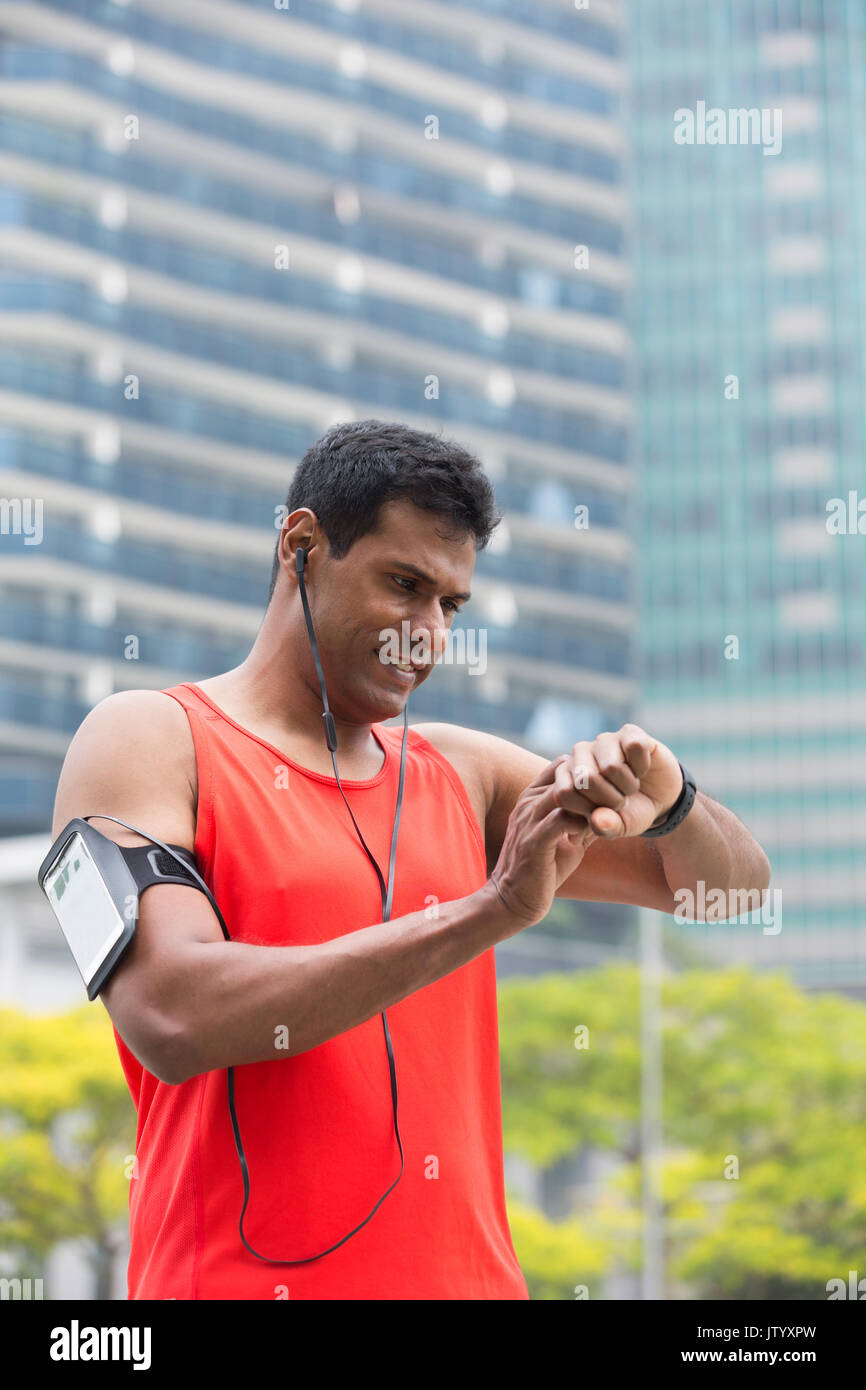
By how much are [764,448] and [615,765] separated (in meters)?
51.7

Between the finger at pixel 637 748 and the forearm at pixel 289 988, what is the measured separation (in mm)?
320

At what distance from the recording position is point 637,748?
6.12 feet

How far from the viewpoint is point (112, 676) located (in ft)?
114

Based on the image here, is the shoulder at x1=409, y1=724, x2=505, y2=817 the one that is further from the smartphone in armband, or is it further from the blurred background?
the blurred background

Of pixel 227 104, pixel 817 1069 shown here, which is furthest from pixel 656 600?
pixel 817 1069

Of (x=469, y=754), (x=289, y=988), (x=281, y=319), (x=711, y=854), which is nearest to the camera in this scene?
(x=289, y=988)

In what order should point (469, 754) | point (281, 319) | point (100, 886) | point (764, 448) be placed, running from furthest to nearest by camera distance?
point (764, 448)
point (281, 319)
point (469, 754)
point (100, 886)

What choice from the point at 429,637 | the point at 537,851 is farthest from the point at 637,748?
the point at 429,637

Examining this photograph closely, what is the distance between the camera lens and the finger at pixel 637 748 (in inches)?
73.4

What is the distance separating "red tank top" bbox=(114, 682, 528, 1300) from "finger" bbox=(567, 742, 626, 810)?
11.0 inches

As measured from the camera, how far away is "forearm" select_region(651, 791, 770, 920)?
2.15m

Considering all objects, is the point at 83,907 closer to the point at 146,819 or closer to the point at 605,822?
the point at 146,819

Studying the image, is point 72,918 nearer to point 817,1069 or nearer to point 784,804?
point 817,1069

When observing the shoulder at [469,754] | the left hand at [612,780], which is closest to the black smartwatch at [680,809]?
the left hand at [612,780]
